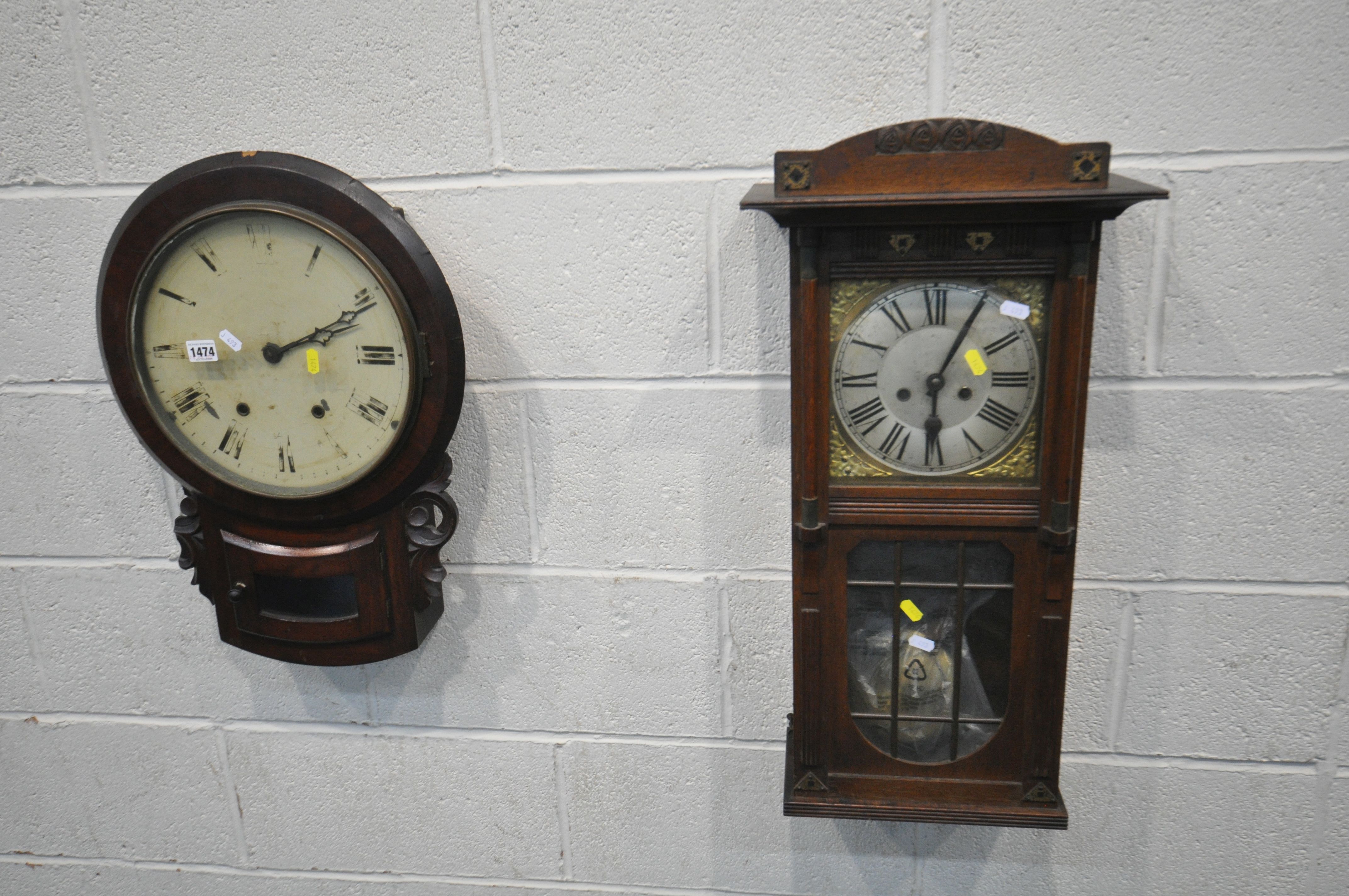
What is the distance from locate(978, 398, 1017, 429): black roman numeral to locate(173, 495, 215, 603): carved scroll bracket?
105cm

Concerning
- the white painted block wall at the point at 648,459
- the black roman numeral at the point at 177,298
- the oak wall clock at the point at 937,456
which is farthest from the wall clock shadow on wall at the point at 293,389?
the oak wall clock at the point at 937,456

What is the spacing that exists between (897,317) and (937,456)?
0.17m

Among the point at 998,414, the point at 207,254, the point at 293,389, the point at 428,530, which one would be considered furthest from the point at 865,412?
the point at 207,254

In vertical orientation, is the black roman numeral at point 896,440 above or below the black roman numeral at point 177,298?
below

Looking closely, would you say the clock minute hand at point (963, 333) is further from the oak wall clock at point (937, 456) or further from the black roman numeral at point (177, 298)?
the black roman numeral at point (177, 298)

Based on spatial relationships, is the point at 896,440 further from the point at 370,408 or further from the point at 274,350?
the point at 274,350

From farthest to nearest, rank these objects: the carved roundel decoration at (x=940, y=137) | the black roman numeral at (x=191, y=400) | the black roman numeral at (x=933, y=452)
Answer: the black roman numeral at (x=191, y=400)
the black roman numeral at (x=933, y=452)
the carved roundel decoration at (x=940, y=137)

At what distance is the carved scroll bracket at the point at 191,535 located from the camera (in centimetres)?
118

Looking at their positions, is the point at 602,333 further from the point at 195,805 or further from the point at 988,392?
the point at 195,805

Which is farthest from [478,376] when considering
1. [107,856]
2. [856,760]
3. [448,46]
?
[107,856]

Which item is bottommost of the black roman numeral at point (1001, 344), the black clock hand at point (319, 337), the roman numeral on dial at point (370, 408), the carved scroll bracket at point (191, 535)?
the carved scroll bracket at point (191, 535)

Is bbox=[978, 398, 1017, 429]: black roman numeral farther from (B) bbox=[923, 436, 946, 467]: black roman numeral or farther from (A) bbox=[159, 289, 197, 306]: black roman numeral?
(A) bbox=[159, 289, 197, 306]: black roman numeral

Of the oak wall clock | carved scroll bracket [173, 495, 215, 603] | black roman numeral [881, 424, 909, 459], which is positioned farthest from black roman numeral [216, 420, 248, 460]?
black roman numeral [881, 424, 909, 459]

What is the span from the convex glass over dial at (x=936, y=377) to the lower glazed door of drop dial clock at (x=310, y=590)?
2.19ft
